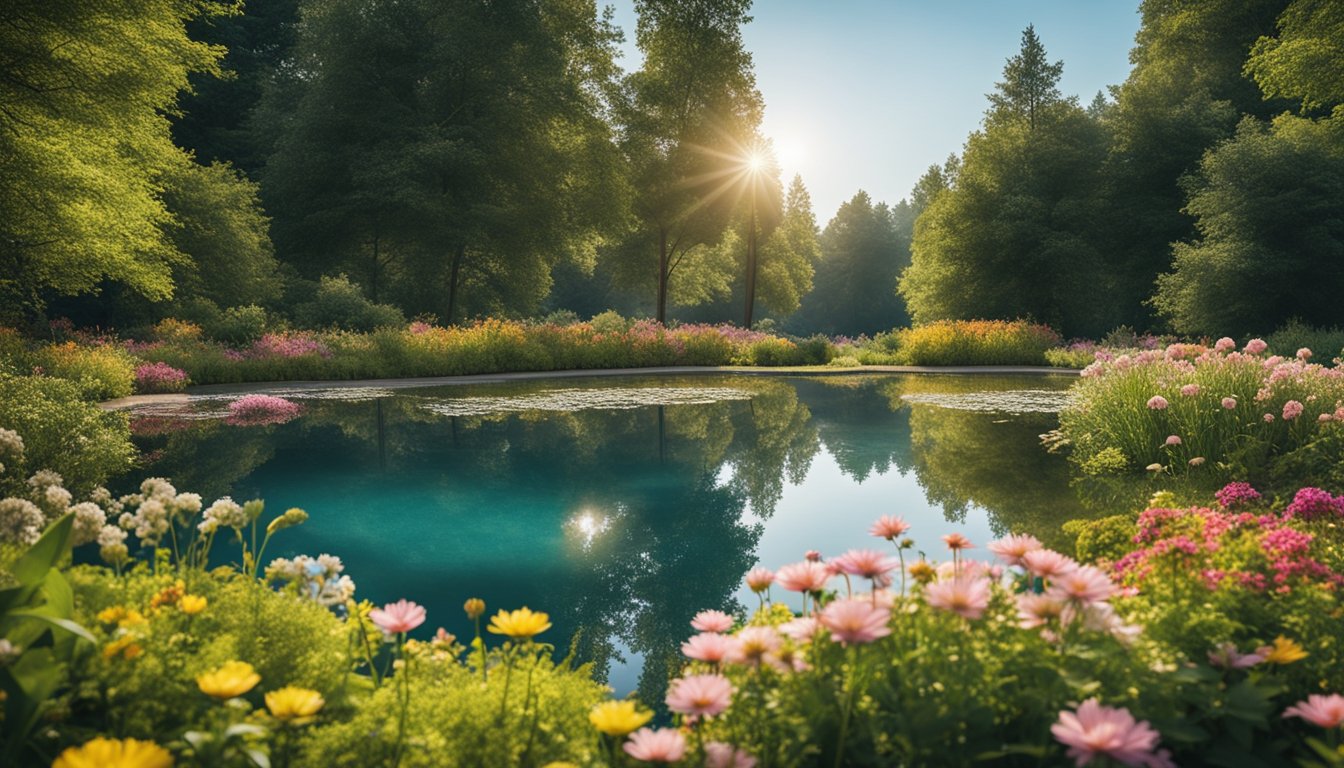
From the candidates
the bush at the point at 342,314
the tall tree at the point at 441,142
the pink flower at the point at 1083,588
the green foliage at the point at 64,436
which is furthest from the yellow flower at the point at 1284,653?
the tall tree at the point at 441,142

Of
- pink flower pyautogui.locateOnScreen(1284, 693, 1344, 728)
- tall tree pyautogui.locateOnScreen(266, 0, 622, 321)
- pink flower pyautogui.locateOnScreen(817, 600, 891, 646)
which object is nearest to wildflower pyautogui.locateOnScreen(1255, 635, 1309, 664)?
pink flower pyautogui.locateOnScreen(1284, 693, 1344, 728)

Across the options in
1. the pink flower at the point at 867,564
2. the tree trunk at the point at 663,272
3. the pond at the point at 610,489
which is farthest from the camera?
the tree trunk at the point at 663,272

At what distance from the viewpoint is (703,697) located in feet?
5.34

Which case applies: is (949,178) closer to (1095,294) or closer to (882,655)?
(1095,294)

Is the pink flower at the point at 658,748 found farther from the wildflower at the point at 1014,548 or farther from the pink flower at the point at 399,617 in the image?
the wildflower at the point at 1014,548

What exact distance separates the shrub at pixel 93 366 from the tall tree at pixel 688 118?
1739cm

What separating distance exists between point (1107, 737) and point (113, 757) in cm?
175

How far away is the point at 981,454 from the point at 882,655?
7.50 meters

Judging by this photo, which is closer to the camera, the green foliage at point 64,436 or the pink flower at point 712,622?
the pink flower at point 712,622

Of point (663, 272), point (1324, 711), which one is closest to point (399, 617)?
Result: point (1324, 711)

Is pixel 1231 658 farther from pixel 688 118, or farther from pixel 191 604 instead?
pixel 688 118

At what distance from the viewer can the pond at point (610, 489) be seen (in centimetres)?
464

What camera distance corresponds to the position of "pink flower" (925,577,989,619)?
1.74m

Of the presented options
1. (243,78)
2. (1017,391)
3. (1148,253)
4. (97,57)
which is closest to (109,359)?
(97,57)
